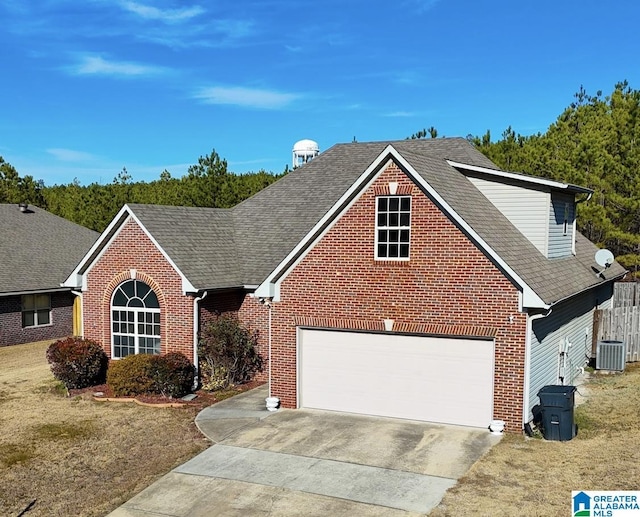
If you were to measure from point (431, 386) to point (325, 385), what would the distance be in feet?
9.21

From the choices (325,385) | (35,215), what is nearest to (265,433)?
(325,385)

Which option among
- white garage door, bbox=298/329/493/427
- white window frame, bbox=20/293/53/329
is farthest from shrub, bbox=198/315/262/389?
white window frame, bbox=20/293/53/329

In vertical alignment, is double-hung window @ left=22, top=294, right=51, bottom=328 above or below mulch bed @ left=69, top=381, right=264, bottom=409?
above

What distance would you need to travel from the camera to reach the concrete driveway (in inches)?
418

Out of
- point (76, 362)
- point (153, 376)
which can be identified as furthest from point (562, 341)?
point (76, 362)

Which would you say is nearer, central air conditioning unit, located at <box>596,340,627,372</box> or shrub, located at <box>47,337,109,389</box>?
shrub, located at <box>47,337,109,389</box>

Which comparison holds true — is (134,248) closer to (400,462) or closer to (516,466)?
(400,462)

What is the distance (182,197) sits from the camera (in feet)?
115

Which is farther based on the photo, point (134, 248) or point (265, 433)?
point (134, 248)

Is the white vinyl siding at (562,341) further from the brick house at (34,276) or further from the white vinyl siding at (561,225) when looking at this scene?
the brick house at (34,276)

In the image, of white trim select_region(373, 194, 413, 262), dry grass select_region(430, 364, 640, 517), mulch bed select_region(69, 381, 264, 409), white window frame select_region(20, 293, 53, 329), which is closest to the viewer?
dry grass select_region(430, 364, 640, 517)

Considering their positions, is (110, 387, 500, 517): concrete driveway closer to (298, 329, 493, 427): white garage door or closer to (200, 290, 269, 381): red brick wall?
(298, 329, 493, 427): white garage door

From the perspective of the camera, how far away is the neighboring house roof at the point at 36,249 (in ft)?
95.4

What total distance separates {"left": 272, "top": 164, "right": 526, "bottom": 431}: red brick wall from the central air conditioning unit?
8.47m
